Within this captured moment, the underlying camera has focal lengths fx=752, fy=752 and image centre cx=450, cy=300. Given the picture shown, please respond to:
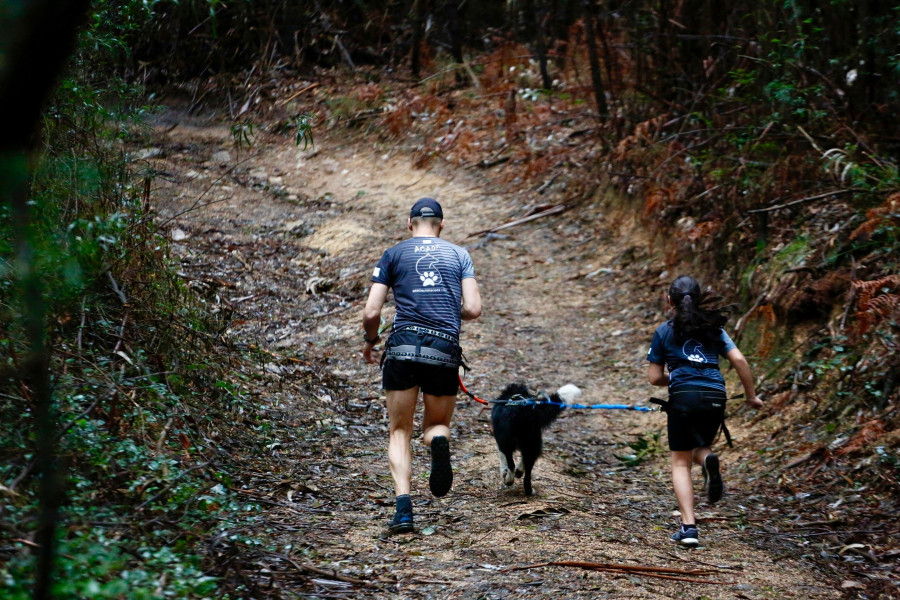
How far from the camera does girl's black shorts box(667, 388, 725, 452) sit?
479 cm

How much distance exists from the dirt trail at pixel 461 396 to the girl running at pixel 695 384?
1.57ft

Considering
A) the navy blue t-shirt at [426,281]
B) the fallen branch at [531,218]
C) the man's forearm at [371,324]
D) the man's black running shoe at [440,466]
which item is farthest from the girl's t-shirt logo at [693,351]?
the fallen branch at [531,218]

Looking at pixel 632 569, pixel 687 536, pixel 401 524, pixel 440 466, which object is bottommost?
pixel 632 569

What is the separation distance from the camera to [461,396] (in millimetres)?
8531

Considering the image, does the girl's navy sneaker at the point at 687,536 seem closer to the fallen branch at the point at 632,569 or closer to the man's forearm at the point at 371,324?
the fallen branch at the point at 632,569

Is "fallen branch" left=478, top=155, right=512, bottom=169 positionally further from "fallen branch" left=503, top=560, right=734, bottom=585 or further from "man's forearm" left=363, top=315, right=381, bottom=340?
"fallen branch" left=503, top=560, right=734, bottom=585

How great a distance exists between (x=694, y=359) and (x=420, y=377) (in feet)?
5.84

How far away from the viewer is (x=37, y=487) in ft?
11.1

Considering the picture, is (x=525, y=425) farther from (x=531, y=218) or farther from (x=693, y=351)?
(x=531, y=218)

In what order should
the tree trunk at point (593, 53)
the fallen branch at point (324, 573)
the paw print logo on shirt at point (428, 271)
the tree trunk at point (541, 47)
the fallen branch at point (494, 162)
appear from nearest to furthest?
the fallen branch at point (324, 573) < the paw print logo on shirt at point (428, 271) < the tree trunk at point (593, 53) < the fallen branch at point (494, 162) < the tree trunk at point (541, 47)

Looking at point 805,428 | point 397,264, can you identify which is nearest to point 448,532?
point 397,264

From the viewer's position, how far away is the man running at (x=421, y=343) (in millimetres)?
4602

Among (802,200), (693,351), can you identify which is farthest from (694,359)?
(802,200)

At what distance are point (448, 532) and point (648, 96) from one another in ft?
31.7
